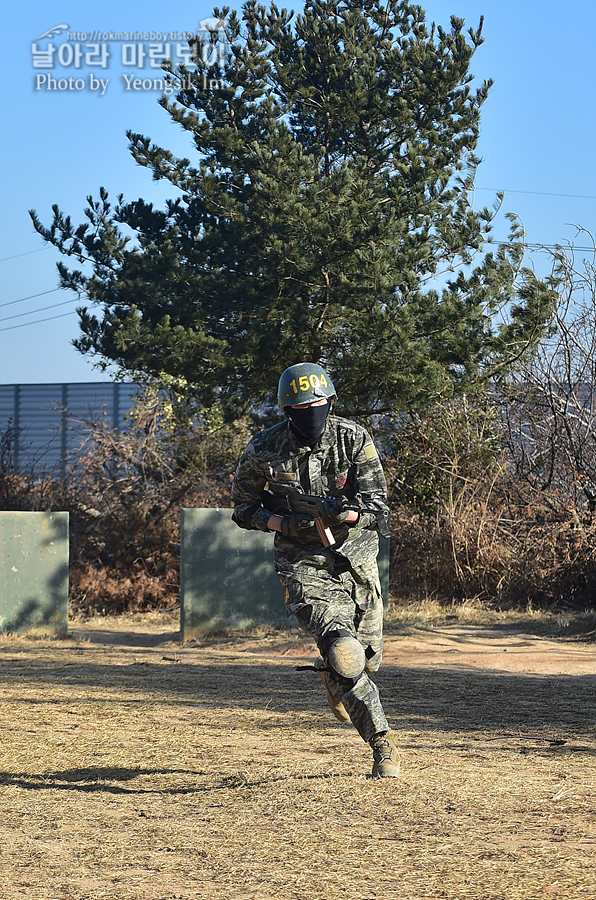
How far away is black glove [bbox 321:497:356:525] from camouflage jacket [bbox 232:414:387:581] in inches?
8.6

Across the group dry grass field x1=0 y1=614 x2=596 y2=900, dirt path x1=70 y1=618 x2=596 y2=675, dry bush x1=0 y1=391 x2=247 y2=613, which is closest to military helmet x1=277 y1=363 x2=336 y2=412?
dry grass field x1=0 y1=614 x2=596 y2=900

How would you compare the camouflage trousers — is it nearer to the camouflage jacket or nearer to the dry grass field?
the camouflage jacket

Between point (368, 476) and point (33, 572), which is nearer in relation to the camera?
point (368, 476)

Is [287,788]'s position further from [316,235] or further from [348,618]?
[316,235]

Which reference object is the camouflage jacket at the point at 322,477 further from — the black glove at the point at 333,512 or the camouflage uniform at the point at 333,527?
the black glove at the point at 333,512

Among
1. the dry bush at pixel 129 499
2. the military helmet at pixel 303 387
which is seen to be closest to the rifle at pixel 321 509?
the military helmet at pixel 303 387

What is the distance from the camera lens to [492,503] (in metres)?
15.4

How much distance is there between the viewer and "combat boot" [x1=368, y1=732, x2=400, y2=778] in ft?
14.9

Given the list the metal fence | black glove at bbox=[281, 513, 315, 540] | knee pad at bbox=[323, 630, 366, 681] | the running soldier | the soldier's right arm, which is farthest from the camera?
the metal fence

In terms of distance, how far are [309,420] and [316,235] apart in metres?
8.68

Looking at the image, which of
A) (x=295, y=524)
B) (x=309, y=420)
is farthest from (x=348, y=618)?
(x=309, y=420)

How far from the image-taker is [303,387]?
4.83 m

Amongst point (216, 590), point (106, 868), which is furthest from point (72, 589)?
point (106, 868)

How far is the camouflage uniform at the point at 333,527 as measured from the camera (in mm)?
4770
